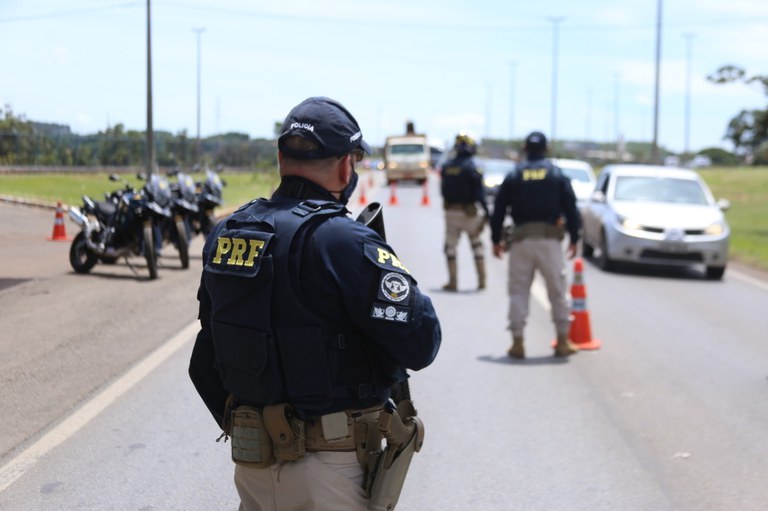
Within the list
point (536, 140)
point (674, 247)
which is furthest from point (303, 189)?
point (674, 247)

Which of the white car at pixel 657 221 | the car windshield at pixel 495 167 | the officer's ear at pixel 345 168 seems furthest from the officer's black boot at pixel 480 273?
the car windshield at pixel 495 167

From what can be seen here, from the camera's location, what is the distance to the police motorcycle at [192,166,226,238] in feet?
55.4

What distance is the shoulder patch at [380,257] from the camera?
296 cm

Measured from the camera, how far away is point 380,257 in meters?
2.97

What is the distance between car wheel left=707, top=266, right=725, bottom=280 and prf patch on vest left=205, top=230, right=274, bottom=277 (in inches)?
576

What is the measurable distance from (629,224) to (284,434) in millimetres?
14694

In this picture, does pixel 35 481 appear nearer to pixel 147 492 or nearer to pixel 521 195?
pixel 147 492

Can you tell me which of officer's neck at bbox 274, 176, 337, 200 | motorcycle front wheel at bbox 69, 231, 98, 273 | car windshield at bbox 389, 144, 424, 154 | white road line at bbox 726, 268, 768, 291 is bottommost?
white road line at bbox 726, 268, 768, 291

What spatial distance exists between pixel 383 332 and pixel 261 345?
35 centimetres

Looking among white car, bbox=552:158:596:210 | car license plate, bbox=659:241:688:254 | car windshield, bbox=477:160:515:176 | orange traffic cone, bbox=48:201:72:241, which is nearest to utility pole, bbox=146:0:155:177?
orange traffic cone, bbox=48:201:72:241

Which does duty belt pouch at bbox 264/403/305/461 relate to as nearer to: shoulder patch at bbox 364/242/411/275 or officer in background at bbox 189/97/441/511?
officer in background at bbox 189/97/441/511

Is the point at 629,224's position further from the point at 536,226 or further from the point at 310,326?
the point at 310,326

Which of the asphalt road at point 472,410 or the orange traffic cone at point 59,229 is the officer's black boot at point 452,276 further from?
the orange traffic cone at point 59,229

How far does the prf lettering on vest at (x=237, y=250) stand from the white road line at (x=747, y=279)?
13924 millimetres
